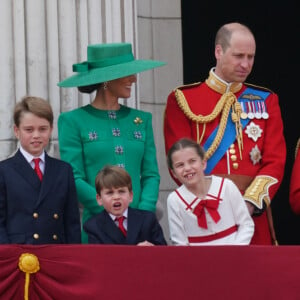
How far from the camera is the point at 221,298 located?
20.8ft

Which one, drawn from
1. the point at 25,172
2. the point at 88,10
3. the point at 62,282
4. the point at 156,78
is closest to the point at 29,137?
the point at 25,172

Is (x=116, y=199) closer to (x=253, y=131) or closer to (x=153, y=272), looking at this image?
(x=153, y=272)

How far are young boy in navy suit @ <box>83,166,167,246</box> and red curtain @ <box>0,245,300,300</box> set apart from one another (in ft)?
1.48

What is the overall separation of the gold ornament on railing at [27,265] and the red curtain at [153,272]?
0.05 feet

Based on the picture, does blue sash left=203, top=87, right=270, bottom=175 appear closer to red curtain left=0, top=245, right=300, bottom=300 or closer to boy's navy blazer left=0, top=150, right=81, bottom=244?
boy's navy blazer left=0, top=150, right=81, bottom=244

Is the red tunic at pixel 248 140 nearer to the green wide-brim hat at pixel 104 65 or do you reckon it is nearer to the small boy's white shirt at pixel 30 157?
the green wide-brim hat at pixel 104 65

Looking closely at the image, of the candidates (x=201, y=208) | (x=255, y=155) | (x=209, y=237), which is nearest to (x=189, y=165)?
(x=201, y=208)

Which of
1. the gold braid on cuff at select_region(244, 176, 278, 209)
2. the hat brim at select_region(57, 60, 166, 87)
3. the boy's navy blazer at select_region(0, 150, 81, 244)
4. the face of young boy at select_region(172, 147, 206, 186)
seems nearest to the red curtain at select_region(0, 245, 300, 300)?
the boy's navy blazer at select_region(0, 150, 81, 244)

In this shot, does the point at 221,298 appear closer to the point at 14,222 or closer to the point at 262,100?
the point at 14,222

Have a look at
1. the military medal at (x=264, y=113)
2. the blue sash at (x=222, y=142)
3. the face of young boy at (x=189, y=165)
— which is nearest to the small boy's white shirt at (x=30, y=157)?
the face of young boy at (x=189, y=165)

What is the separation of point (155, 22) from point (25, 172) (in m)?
2.73

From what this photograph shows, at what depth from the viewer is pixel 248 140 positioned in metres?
7.41

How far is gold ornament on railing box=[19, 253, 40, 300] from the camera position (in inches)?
242

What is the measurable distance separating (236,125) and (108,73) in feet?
2.46
